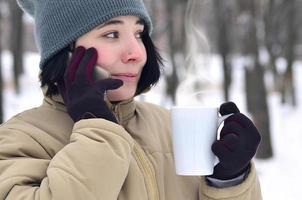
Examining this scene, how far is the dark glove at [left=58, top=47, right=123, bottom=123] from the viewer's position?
1.62m

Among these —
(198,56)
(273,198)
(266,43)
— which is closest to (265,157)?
(273,198)

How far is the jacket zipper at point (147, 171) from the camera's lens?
177 cm

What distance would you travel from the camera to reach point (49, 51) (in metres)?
1.82

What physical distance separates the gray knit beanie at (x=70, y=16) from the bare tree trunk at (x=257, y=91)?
7429mm

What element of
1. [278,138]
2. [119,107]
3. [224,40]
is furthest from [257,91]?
[119,107]

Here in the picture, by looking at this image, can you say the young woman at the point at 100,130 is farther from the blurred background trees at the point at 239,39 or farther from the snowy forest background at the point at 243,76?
the blurred background trees at the point at 239,39

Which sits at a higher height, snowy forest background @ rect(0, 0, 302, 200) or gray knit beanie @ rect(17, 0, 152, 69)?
gray knit beanie @ rect(17, 0, 152, 69)

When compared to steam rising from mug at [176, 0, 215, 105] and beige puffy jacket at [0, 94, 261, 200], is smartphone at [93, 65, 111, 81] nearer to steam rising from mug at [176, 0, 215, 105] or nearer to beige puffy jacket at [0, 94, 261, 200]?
beige puffy jacket at [0, 94, 261, 200]

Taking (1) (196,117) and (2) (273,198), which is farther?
(2) (273,198)

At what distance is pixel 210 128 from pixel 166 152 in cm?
28

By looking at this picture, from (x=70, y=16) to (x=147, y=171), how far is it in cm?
56

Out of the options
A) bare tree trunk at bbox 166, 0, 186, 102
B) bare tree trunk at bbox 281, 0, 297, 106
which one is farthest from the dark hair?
bare tree trunk at bbox 281, 0, 297, 106

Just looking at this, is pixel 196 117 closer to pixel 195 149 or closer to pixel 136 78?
pixel 195 149

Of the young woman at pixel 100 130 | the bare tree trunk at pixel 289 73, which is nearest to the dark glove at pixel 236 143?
the young woman at pixel 100 130
